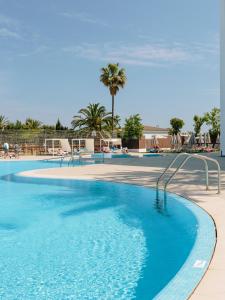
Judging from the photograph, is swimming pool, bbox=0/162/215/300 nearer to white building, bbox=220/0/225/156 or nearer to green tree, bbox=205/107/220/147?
white building, bbox=220/0/225/156

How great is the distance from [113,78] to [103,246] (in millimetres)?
39411

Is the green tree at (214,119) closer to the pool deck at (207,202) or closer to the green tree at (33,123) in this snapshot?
the green tree at (33,123)

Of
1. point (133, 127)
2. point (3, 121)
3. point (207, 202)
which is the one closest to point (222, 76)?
point (207, 202)

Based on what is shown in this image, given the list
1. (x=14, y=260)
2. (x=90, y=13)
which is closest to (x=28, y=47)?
(x=90, y=13)

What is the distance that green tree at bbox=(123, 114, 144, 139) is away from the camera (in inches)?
1736

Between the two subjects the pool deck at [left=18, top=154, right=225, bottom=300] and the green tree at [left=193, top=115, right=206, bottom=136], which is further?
the green tree at [left=193, top=115, right=206, bottom=136]

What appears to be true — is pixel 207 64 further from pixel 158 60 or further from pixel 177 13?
pixel 177 13

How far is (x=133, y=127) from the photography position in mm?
44906

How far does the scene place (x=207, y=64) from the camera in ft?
98.2

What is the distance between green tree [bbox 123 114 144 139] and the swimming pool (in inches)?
1350

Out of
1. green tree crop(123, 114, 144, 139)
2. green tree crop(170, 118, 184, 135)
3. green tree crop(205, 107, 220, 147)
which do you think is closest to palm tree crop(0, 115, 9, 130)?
green tree crop(123, 114, 144, 139)

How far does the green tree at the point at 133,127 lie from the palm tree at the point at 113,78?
3786 millimetres

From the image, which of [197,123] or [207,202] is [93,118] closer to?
[197,123]

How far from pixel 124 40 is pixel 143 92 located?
900 centimetres
